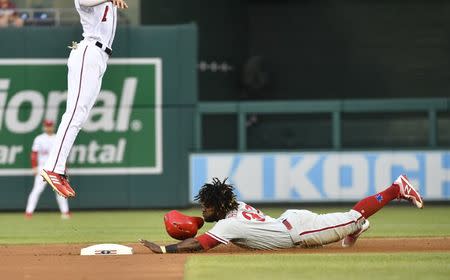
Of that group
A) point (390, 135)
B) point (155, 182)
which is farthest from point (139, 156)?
point (390, 135)

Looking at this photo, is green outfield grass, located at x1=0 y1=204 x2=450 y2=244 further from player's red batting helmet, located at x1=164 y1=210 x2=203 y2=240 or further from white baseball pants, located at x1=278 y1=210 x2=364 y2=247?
white baseball pants, located at x1=278 y1=210 x2=364 y2=247

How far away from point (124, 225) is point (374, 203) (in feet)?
17.4

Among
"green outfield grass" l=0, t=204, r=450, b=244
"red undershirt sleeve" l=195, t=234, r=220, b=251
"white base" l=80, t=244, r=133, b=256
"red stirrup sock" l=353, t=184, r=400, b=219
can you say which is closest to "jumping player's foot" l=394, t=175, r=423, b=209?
"red stirrup sock" l=353, t=184, r=400, b=219

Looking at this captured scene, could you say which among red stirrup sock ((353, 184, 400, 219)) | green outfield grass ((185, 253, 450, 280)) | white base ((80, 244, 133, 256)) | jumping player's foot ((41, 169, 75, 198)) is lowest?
green outfield grass ((185, 253, 450, 280))

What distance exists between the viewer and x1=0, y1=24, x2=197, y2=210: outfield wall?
17.3 meters

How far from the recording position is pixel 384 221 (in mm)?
15000

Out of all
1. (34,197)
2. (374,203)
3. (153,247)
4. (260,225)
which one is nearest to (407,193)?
(374,203)

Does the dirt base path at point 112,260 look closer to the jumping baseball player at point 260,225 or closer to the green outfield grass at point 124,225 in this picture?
the jumping baseball player at point 260,225

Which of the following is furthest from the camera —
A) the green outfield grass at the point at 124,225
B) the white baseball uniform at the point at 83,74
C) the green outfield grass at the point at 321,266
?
the green outfield grass at the point at 124,225

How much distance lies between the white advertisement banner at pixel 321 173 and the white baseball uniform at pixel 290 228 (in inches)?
300

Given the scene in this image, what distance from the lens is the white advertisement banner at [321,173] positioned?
57.8 ft

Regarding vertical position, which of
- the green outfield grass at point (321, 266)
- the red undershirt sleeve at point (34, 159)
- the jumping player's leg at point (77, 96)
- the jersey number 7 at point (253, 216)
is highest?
the jumping player's leg at point (77, 96)

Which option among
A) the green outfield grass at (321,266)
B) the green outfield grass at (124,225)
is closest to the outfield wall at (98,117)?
the green outfield grass at (124,225)

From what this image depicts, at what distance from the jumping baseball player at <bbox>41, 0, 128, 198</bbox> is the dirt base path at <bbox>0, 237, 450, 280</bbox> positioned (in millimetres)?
707
